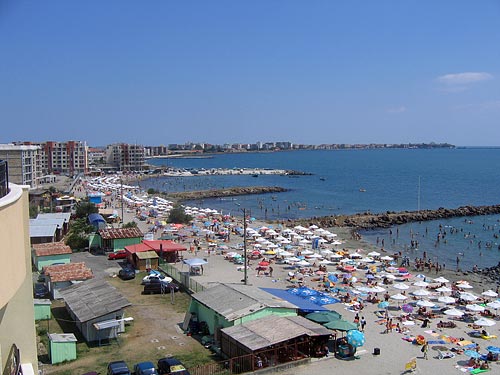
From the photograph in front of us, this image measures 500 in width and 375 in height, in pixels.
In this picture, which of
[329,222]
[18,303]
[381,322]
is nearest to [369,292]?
[381,322]

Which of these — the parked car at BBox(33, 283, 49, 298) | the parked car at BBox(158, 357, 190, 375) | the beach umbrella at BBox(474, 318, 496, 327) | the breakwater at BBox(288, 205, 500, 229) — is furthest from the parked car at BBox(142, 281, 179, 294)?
the breakwater at BBox(288, 205, 500, 229)

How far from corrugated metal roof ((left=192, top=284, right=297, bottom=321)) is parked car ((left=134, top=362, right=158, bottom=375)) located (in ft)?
10.4

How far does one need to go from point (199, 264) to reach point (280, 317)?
39.1ft

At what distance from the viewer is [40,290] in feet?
75.0

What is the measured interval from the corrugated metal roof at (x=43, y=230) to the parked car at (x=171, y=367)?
21575 mm

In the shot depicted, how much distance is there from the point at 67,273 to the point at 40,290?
1631 millimetres

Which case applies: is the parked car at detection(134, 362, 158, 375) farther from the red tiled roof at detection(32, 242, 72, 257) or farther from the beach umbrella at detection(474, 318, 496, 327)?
the red tiled roof at detection(32, 242, 72, 257)

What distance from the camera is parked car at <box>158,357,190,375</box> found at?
13.9 meters

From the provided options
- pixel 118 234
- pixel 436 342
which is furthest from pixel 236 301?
pixel 118 234

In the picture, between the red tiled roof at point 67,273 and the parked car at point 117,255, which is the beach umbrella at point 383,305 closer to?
the red tiled roof at point 67,273

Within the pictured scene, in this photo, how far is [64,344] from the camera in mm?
15680

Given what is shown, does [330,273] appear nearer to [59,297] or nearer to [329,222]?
[59,297]

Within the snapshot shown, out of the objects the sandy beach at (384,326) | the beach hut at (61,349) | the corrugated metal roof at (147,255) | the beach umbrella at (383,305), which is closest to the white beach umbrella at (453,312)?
the sandy beach at (384,326)

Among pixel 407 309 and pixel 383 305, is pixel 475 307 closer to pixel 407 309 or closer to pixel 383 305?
pixel 407 309
